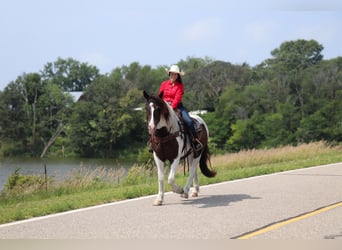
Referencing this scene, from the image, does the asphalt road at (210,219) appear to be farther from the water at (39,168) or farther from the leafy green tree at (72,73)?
the leafy green tree at (72,73)

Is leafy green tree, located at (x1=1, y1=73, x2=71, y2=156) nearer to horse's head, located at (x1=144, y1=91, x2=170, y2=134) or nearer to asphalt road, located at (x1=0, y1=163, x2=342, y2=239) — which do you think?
asphalt road, located at (x1=0, y1=163, x2=342, y2=239)

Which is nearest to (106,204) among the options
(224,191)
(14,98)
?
(224,191)

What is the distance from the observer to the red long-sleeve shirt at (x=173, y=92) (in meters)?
10.5

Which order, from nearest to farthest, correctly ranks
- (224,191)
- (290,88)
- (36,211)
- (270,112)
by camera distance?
(36,211) < (224,191) < (270,112) < (290,88)

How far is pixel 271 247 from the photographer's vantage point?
6617 mm

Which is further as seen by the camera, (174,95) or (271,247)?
(174,95)

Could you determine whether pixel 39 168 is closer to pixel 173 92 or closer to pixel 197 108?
pixel 173 92

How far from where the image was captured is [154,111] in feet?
31.1

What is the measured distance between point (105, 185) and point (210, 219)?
26.1 ft

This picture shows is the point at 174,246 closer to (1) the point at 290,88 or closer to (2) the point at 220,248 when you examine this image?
(2) the point at 220,248

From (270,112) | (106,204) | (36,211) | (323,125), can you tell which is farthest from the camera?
(270,112)

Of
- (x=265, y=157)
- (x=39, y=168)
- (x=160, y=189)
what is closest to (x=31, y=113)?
(x=39, y=168)

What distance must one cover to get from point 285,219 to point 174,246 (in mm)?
2655

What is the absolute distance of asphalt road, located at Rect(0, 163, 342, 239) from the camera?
293 inches
